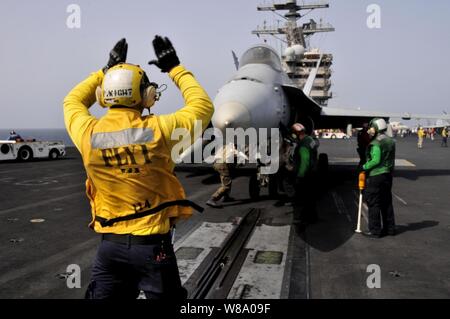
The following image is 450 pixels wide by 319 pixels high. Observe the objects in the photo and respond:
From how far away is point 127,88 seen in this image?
258cm

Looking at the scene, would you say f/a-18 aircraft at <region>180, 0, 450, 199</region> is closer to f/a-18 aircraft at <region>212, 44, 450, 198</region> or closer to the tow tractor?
f/a-18 aircraft at <region>212, 44, 450, 198</region>

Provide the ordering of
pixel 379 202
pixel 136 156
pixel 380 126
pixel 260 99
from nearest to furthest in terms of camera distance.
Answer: pixel 136 156, pixel 379 202, pixel 380 126, pixel 260 99

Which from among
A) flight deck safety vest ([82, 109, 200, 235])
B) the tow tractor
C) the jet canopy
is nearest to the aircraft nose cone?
the jet canopy

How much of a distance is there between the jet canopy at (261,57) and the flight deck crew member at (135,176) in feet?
30.3

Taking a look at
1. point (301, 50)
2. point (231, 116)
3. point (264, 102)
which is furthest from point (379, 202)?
point (301, 50)

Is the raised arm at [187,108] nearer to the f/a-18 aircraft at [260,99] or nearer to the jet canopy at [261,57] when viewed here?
the f/a-18 aircraft at [260,99]

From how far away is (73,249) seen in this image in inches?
248

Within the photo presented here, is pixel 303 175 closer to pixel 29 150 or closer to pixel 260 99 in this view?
pixel 260 99

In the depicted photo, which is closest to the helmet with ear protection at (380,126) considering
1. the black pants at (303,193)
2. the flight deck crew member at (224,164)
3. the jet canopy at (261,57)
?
the black pants at (303,193)

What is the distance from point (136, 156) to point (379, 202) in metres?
5.78

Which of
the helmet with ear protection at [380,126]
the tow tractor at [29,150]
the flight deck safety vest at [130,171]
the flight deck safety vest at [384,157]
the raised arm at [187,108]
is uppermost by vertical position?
the raised arm at [187,108]

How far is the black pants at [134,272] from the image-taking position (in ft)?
8.43
